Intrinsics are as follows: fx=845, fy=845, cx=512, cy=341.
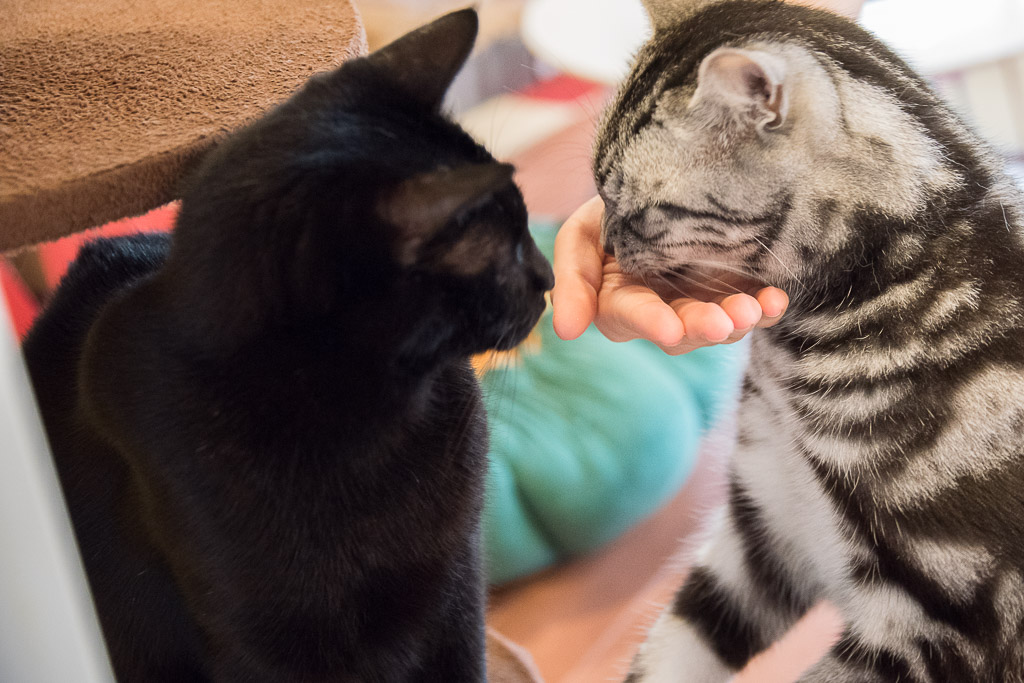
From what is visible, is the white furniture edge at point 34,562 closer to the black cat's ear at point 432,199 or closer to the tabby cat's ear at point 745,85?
the black cat's ear at point 432,199

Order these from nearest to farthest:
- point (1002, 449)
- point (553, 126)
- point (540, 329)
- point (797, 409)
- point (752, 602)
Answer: point (1002, 449), point (797, 409), point (752, 602), point (540, 329), point (553, 126)

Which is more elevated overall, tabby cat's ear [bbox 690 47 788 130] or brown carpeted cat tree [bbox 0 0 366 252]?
tabby cat's ear [bbox 690 47 788 130]

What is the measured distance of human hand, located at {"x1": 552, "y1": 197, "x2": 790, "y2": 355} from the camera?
0.77 metres

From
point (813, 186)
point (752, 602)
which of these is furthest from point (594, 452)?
point (813, 186)

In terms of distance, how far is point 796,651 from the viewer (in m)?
1.25

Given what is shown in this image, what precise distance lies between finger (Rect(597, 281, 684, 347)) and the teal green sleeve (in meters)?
0.34

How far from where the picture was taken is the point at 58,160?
737mm

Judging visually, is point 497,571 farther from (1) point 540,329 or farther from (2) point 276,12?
(2) point 276,12

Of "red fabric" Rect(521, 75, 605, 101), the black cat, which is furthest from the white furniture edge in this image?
"red fabric" Rect(521, 75, 605, 101)

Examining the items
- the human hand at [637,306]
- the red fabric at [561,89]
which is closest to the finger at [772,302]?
the human hand at [637,306]

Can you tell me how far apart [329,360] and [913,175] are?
570 mm

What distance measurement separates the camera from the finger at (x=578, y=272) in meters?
0.87

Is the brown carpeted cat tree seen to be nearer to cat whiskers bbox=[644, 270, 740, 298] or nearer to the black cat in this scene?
the black cat

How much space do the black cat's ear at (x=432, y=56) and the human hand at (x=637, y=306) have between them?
0.87 feet
